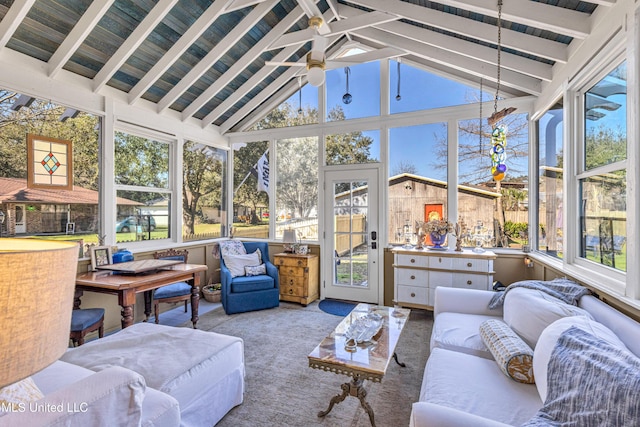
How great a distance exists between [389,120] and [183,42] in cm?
276

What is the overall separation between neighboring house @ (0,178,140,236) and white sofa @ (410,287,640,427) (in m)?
3.59

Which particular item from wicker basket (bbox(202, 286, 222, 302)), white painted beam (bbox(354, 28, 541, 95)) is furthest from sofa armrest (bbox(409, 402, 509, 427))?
wicker basket (bbox(202, 286, 222, 302))

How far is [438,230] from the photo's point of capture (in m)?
3.85

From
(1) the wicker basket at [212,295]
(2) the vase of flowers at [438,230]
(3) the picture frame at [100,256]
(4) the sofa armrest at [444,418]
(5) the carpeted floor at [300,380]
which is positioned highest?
(2) the vase of flowers at [438,230]

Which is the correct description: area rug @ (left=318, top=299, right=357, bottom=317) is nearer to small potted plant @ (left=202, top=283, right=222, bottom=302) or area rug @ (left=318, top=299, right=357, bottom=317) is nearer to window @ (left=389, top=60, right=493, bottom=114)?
small potted plant @ (left=202, top=283, right=222, bottom=302)

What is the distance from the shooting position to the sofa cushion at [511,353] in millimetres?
1642

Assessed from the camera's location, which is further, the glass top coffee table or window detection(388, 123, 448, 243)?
window detection(388, 123, 448, 243)

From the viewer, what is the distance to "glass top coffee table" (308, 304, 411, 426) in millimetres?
1797

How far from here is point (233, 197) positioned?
5395 millimetres

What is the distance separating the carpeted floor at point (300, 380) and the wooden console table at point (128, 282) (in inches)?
29.1

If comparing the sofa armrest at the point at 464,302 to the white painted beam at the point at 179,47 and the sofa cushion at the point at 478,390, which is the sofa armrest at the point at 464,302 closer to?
the sofa cushion at the point at 478,390

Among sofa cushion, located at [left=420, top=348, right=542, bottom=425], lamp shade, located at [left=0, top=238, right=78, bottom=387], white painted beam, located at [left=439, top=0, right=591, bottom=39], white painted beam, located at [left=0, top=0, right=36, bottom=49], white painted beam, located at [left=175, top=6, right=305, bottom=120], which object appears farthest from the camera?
white painted beam, located at [left=175, top=6, right=305, bottom=120]

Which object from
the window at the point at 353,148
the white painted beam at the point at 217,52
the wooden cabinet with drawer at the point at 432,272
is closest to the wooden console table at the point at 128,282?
the white painted beam at the point at 217,52

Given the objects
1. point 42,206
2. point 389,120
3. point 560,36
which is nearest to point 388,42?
point 389,120
